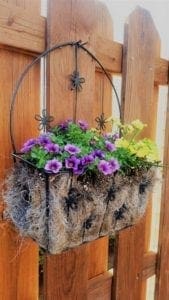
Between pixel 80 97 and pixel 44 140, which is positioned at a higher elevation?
pixel 80 97

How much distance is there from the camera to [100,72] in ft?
3.79

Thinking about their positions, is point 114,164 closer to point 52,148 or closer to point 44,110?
point 52,148


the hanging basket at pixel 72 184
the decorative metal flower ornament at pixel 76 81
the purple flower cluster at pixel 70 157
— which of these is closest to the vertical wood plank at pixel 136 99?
the decorative metal flower ornament at pixel 76 81

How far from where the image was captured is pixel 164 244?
1.56 meters

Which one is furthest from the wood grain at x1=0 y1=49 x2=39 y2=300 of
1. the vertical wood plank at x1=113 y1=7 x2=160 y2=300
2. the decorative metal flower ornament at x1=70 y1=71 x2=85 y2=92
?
the vertical wood plank at x1=113 y1=7 x2=160 y2=300

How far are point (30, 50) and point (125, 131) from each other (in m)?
0.40

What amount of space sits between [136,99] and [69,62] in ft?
1.22

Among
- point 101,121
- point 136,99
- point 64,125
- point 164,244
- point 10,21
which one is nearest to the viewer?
point 10,21

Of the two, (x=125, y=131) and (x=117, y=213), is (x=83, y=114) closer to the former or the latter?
(x=125, y=131)

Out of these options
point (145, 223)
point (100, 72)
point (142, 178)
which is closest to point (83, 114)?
point (100, 72)

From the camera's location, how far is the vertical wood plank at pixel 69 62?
3.16 feet

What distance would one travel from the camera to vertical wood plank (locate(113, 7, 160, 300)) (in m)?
1.21

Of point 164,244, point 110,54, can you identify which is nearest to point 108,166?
point 110,54

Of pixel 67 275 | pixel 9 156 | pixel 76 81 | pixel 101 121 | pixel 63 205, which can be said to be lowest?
pixel 67 275
